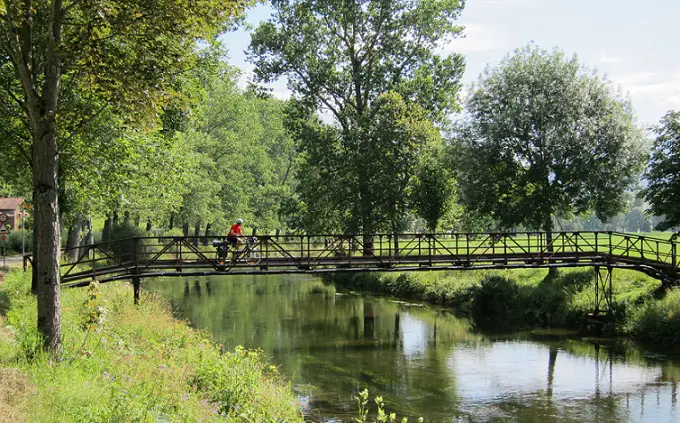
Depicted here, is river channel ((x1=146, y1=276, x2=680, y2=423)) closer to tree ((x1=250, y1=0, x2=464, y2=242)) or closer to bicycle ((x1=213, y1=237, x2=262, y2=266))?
bicycle ((x1=213, y1=237, x2=262, y2=266))

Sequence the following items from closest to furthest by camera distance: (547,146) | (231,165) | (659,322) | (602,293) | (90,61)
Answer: (90,61) → (659,322) → (602,293) → (547,146) → (231,165)

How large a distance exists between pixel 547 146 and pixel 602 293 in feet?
26.9

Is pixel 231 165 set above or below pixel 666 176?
above

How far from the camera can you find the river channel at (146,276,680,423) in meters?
15.6

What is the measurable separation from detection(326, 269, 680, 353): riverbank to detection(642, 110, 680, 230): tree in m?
3.16

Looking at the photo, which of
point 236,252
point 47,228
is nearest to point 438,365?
point 236,252

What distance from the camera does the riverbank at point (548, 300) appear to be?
22906mm

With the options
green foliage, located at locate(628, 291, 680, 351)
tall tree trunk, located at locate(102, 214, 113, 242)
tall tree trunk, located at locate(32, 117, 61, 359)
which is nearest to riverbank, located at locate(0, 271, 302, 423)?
tall tree trunk, located at locate(32, 117, 61, 359)

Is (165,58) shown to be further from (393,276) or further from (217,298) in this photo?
(393,276)

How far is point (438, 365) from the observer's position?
20031 millimetres

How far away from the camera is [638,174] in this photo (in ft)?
102

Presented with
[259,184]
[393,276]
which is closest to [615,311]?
[393,276]

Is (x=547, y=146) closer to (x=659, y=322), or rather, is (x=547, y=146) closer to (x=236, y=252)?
(x=659, y=322)

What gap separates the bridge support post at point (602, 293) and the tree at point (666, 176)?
3.11 meters
